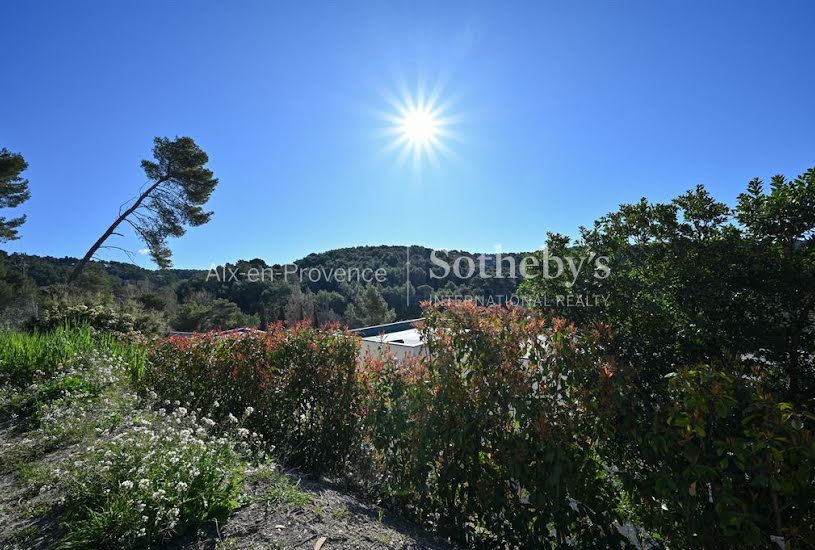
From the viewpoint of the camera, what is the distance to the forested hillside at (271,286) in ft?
71.2

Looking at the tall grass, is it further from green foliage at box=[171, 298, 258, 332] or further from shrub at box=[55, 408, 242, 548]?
green foliage at box=[171, 298, 258, 332]

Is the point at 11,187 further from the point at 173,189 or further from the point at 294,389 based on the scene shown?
the point at 294,389

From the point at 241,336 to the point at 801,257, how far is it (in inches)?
170

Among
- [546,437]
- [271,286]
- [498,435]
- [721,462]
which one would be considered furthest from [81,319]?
[271,286]

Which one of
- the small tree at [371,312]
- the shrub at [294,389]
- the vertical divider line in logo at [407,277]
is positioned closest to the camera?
the shrub at [294,389]

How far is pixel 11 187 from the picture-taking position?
1731 centimetres

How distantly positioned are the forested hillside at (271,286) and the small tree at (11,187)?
3.05 m

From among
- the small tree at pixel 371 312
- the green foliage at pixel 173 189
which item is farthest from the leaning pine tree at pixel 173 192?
the small tree at pixel 371 312

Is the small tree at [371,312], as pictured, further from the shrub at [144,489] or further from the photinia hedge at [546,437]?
the shrub at [144,489]

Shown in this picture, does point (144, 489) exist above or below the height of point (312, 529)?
above

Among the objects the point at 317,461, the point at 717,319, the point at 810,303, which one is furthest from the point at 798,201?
the point at 317,461

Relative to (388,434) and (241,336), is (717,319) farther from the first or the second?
(241,336)

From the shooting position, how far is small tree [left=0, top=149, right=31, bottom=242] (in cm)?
1527

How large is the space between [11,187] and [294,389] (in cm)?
2240
